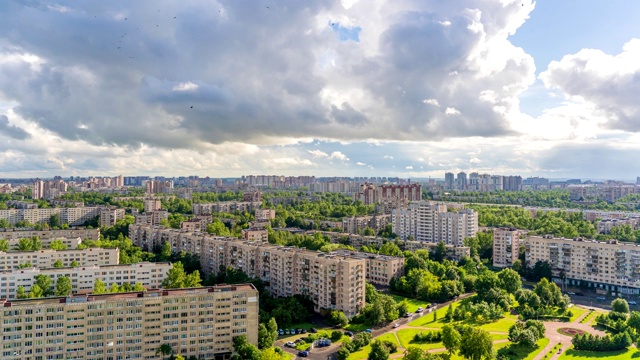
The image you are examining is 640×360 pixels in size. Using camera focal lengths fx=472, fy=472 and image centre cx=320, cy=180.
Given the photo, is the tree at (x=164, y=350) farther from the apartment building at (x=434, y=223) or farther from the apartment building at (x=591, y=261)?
the apartment building at (x=434, y=223)

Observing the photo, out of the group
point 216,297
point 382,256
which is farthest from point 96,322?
point 382,256

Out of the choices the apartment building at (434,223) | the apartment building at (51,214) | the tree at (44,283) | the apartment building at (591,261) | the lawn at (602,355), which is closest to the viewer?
the lawn at (602,355)

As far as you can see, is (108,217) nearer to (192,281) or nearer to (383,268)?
(192,281)

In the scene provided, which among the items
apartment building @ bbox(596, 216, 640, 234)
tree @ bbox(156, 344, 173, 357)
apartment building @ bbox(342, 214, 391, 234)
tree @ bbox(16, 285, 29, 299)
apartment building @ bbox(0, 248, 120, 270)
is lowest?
tree @ bbox(156, 344, 173, 357)

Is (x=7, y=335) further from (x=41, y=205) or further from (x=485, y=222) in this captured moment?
(x=41, y=205)

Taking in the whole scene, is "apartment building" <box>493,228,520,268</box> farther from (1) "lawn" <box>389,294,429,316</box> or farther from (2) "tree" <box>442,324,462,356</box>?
(2) "tree" <box>442,324,462,356</box>

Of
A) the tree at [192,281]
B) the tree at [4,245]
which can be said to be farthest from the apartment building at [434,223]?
the tree at [4,245]

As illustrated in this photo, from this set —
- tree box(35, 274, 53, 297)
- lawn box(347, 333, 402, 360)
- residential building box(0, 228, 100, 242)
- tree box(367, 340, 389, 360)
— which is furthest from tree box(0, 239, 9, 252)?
tree box(367, 340, 389, 360)

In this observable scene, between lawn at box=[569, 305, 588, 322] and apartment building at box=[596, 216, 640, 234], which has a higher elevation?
apartment building at box=[596, 216, 640, 234]
